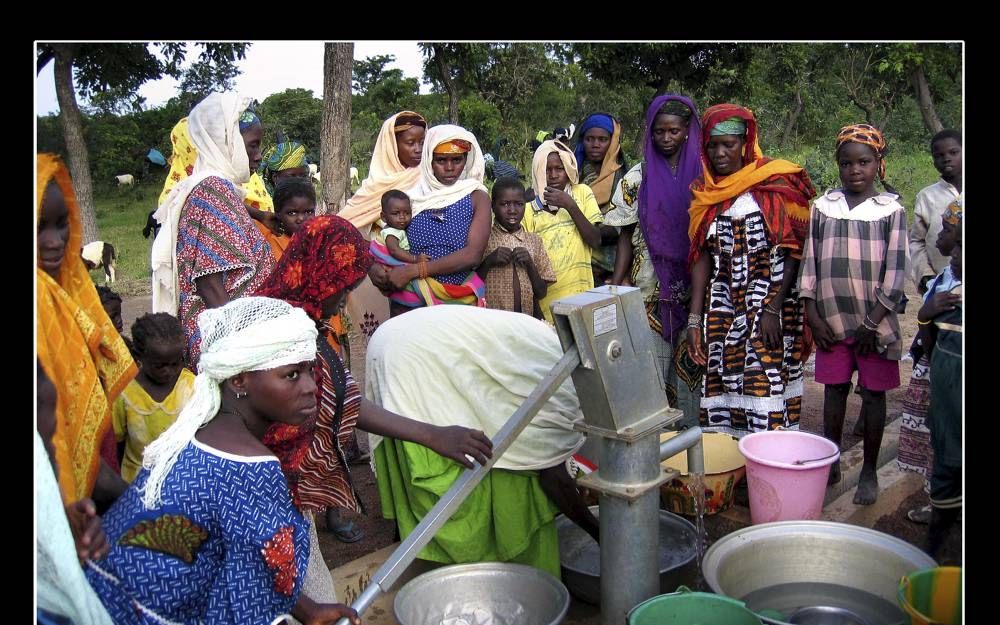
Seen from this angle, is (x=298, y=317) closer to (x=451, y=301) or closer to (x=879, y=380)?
(x=451, y=301)

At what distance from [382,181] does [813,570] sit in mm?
2828

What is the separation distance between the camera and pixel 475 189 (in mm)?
3945

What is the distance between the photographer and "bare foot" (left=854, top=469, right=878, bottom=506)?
11.2ft

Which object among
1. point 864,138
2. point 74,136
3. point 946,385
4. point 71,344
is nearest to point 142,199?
point 74,136

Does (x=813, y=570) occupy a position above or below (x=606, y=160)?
below

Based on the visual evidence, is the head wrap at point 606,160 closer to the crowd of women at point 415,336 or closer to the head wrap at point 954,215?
the crowd of women at point 415,336

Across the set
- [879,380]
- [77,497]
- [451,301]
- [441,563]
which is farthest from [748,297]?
[77,497]

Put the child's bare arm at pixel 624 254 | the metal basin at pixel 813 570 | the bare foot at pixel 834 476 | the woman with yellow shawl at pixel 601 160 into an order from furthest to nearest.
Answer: the woman with yellow shawl at pixel 601 160 < the child's bare arm at pixel 624 254 < the bare foot at pixel 834 476 < the metal basin at pixel 813 570

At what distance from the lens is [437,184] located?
3979 mm

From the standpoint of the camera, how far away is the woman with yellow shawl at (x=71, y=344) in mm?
1827

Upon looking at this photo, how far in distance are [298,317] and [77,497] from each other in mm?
623

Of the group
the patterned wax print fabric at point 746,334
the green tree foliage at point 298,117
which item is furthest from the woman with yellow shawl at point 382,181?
the green tree foliage at point 298,117

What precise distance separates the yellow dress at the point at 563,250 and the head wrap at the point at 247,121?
1.46 meters

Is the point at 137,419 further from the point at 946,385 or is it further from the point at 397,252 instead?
the point at 946,385
